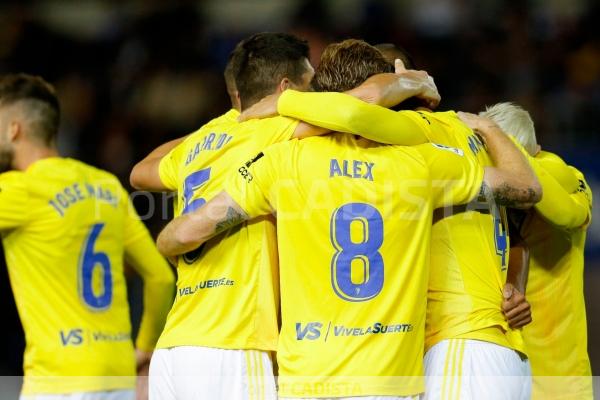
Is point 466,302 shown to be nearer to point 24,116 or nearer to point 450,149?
point 450,149

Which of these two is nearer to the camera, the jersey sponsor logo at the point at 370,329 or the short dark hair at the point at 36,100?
the jersey sponsor logo at the point at 370,329

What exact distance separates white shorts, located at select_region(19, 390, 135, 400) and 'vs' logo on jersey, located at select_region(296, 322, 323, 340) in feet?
5.93

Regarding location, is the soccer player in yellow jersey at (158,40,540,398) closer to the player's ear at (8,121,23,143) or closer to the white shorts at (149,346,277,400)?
the white shorts at (149,346,277,400)

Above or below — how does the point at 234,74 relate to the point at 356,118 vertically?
above

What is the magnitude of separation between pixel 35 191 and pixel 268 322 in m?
1.75

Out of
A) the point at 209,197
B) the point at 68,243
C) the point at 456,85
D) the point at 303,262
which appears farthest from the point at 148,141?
the point at 303,262

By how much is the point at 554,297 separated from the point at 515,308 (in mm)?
737

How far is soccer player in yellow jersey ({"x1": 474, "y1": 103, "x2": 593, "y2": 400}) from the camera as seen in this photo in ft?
16.7

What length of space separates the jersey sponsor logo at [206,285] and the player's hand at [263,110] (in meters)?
0.79

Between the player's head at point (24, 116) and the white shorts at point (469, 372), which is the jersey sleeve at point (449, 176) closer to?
the white shorts at point (469, 372)

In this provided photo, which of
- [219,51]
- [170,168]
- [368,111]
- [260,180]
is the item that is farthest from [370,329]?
[219,51]

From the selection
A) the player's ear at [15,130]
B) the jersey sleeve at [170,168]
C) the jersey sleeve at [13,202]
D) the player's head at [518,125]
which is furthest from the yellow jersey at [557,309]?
the player's ear at [15,130]

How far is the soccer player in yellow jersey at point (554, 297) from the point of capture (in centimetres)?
510

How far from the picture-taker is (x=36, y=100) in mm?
5840
